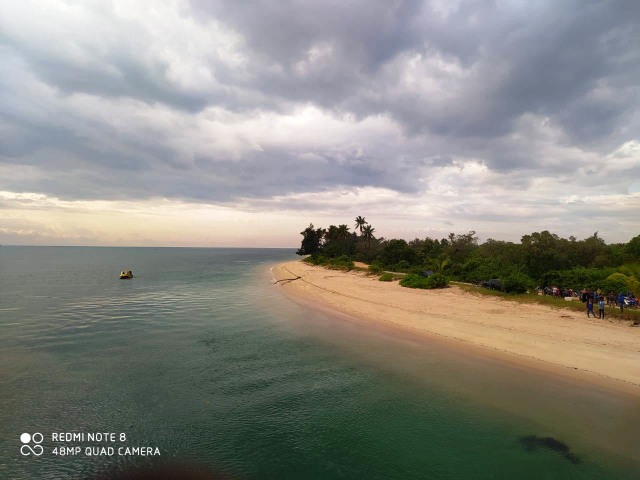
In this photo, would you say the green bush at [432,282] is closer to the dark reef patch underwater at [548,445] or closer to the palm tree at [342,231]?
the dark reef patch underwater at [548,445]

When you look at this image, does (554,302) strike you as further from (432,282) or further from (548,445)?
(548,445)

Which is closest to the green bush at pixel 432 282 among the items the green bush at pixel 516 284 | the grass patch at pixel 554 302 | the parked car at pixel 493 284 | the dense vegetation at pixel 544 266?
the dense vegetation at pixel 544 266

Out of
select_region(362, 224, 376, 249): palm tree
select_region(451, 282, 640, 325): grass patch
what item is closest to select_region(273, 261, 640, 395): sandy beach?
select_region(451, 282, 640, 325): grass patch

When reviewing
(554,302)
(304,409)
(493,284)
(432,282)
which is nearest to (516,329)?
(554,302)

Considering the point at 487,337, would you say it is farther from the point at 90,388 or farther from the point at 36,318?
the point at 36,318

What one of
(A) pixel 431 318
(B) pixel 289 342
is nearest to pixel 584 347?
(A) pixel 431 318

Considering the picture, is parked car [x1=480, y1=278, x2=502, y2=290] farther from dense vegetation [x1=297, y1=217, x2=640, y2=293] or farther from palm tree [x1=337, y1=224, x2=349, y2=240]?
palm tree [x1=337, y1=224, x2=349, y2=240]
